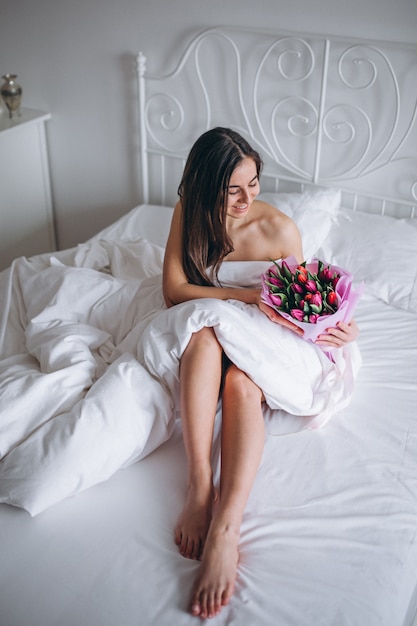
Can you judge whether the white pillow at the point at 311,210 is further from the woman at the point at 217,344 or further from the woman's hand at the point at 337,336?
the woman's hand at the point at 337,336

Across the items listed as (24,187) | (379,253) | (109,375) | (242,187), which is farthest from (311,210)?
(24,187)

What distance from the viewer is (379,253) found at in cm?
232

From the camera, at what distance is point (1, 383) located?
67.6 inches

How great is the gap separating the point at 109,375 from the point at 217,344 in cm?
27

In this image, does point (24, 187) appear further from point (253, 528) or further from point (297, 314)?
point (253, 528)

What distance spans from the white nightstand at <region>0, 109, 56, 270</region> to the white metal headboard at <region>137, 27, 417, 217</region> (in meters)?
0.55

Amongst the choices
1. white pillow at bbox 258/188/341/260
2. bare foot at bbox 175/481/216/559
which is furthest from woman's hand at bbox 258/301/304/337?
white pillow at bbox 258/188/341/260

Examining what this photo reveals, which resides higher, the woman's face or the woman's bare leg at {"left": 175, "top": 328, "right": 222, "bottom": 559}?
the woman's face

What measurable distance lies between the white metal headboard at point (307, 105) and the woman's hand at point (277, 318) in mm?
980

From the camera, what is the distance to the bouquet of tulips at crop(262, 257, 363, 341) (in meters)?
1.66

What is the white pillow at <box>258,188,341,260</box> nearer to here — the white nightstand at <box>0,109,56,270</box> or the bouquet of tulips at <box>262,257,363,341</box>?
the bouquet of tulips at <box>262,257,363,341</box>

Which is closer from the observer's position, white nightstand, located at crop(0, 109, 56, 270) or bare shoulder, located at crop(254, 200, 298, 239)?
bare shoulder, located at crop(254, 200, 298, 239)

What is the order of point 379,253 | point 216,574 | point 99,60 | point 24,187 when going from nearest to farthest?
1. point 216,574
2. point 379,253
3. point 99,60
4. point 24,187

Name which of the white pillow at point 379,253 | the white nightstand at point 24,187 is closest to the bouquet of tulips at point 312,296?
the white pillow at point 379,253
